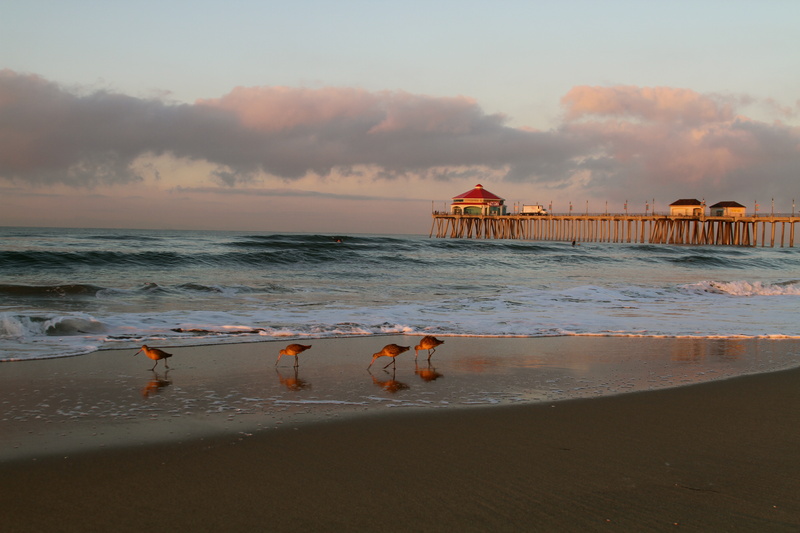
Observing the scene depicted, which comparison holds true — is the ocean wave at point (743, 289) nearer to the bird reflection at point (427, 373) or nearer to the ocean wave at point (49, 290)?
the bird reflection at point (427, 373)

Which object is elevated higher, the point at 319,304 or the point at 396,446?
the point at 396,446

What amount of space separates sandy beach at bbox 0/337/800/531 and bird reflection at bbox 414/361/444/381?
0.05m

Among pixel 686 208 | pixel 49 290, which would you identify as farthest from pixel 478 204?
pixel 49 290

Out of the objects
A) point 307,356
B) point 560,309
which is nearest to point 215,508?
point 307,356

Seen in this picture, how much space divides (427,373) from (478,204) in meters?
69.3

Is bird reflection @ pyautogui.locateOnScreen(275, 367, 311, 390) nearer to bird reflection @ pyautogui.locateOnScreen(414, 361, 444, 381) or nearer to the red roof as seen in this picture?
bird reflection @ pyautogui.locateOnScreen(414, 361, 444, 381)

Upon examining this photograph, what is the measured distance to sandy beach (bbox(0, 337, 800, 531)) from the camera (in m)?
2.96

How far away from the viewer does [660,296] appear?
50.8 ft

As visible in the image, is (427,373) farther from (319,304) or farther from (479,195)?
(479,195)

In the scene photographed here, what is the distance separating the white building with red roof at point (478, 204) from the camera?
74.2 m

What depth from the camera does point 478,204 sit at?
74.4 metres

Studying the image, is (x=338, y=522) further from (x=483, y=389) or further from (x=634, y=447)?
(x=483, y=389)

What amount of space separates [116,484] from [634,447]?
3003mm

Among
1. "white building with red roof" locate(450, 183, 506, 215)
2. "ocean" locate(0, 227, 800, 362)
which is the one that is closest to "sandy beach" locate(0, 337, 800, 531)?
"ocean" locate(0, 227, 800, 362)
